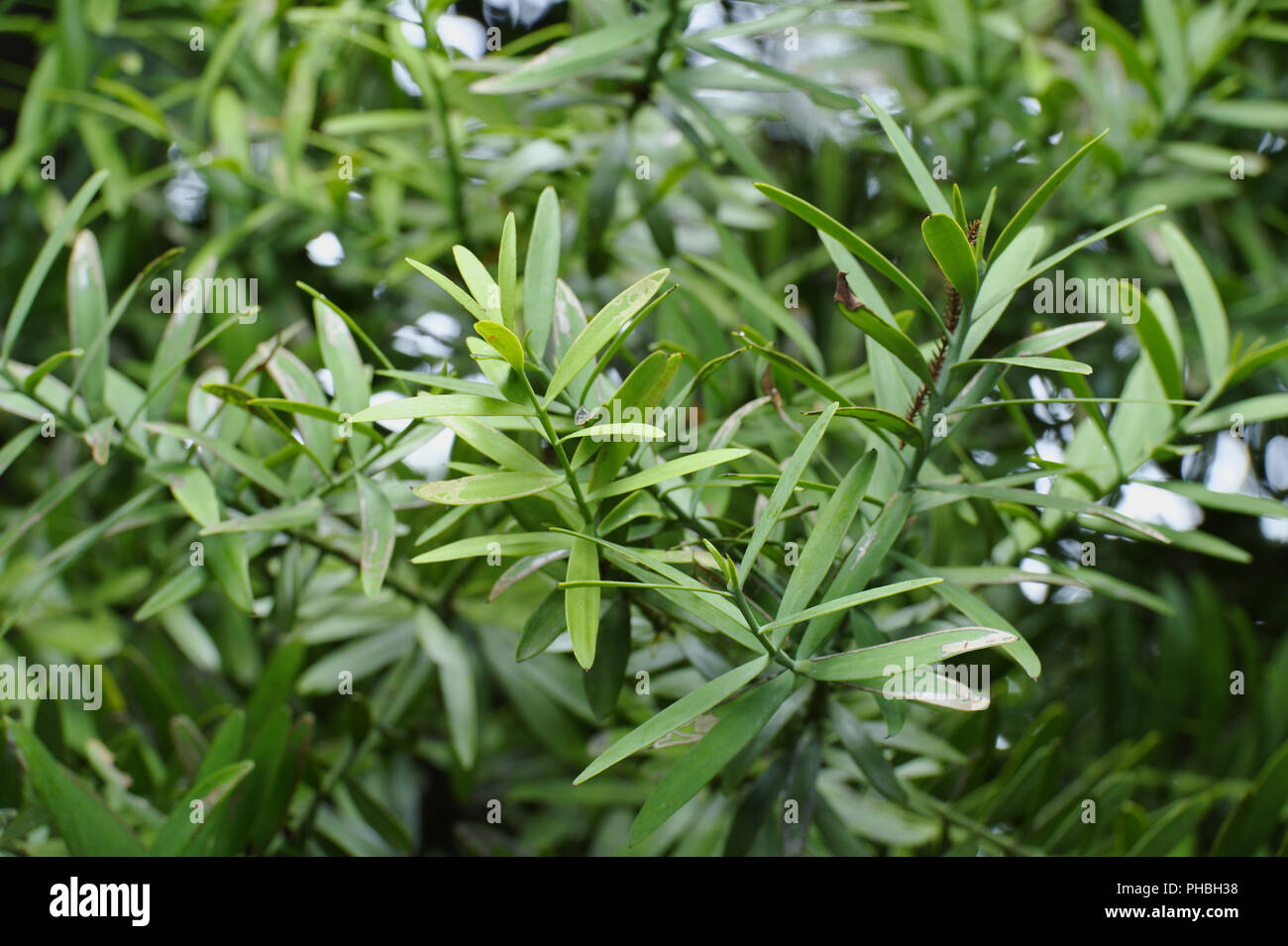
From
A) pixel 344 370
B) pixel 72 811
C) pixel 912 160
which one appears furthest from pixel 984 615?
pixel 72 811

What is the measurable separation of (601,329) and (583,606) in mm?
91

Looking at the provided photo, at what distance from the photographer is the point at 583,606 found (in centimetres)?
29

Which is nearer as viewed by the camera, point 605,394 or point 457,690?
point 605,394

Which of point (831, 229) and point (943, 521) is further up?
point (831, 229)

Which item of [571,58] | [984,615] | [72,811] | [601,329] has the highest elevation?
[571,58]

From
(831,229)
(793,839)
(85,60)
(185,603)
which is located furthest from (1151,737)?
(85,60)

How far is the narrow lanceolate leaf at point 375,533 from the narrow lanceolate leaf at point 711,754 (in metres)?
0.12

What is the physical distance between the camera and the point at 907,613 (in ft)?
1.44

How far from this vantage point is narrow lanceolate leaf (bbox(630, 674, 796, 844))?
0.28m

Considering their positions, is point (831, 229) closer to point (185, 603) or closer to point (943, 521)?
point (943, 521)

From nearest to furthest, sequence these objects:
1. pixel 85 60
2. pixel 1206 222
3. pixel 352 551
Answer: pixel 352 551, pixel 85 60, pixel 1206 222

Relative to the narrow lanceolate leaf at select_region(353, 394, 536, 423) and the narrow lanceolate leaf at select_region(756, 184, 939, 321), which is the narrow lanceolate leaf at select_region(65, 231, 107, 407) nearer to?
the narrow lanceolate leaf at select_region(353, 394, 536, 423)

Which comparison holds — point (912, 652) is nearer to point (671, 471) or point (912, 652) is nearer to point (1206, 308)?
point (671, 471)

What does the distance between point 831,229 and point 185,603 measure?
0.56m
